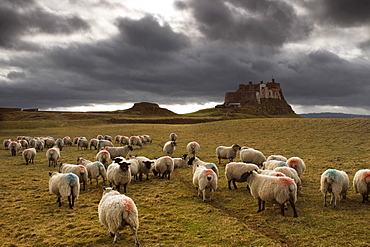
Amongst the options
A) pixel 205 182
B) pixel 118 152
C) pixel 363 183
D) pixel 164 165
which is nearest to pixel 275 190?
pixel 205 182

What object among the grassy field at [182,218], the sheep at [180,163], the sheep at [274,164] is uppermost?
the sheep at [274,164]

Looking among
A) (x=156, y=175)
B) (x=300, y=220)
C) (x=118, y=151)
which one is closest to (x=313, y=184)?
(x=300, y=220)

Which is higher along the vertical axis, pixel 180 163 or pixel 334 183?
pixel 334 183

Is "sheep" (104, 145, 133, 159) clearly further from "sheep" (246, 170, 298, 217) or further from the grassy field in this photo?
"sheep" (246, 170, 298, 217)

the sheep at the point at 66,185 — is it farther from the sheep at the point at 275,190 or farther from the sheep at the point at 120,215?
the sheep at the point at 275,190

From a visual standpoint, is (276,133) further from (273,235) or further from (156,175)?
(273,235)

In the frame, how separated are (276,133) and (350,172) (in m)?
22.6

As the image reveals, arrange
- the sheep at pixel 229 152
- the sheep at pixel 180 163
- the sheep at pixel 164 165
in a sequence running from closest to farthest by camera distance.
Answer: the sheep at pixel 164 165, the sheep at pixel 180 163, the sheep at pixel 229 152

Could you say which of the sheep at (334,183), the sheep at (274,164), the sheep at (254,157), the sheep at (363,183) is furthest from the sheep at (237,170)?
the sheep at (363,183)

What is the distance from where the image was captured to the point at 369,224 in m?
9.05

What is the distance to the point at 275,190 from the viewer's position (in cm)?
962

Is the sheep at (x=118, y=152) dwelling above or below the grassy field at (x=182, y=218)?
above

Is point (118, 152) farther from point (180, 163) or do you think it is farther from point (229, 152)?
point (229, 152)

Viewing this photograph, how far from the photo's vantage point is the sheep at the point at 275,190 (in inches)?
372
